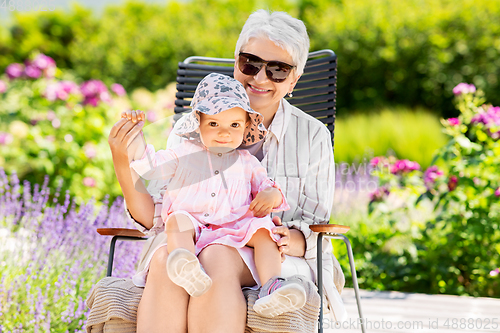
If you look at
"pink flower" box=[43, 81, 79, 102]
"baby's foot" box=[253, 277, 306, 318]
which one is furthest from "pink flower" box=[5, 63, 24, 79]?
"baby's foot" box=[253, 277, 306, 318]

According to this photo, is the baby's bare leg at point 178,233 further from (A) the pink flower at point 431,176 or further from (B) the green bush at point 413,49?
(B) the green bush at point 413,49

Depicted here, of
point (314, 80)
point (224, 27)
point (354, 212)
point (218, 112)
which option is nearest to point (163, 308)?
point (218, 112)

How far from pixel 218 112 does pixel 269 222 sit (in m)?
0.42

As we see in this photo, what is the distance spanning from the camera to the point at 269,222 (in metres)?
1.75

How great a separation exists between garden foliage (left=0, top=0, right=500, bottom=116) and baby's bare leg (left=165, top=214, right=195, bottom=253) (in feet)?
27.1

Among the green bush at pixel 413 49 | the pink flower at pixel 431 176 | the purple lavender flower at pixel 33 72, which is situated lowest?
the pink flower at pixel 431 176

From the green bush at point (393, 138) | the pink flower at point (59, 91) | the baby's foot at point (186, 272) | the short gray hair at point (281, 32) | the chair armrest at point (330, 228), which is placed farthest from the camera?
the green bush at point (393, 138)

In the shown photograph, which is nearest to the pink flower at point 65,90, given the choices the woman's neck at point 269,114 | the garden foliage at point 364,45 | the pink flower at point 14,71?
the pink flower at point 14,71

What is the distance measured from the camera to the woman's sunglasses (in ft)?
7.00

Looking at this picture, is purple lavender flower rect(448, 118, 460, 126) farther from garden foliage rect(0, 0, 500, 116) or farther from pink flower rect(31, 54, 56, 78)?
garden foliage rect(0, 0, 500, 116)

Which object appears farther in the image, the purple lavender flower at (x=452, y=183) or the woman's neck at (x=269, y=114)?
the purple lavender flower at (x=452, y=183)

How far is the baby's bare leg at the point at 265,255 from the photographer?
167cm

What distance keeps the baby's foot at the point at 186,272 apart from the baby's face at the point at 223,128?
1.50 feet

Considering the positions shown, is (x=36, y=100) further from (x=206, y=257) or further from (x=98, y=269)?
(x=206, y=257)
